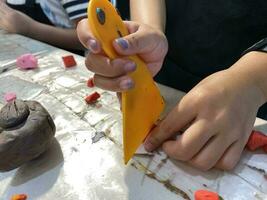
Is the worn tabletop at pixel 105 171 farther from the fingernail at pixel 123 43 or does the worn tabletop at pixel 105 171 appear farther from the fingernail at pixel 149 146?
the fingernail at pixel 123 43

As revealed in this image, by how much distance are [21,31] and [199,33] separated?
39 cm

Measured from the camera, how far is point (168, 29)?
58 cm

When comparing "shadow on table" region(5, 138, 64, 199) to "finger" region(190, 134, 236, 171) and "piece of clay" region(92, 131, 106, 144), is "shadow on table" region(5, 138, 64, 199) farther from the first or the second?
"finger" region(190, 134, 236, 171)

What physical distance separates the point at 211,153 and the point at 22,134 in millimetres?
189

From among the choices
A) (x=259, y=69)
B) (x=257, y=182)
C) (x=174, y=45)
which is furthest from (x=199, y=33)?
(x=257, y=182)

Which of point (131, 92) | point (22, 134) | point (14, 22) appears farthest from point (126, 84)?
point (14, 22)

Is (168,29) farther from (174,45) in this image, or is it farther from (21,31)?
(21,31)

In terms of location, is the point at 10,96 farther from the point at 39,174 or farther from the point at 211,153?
the point at 211,153

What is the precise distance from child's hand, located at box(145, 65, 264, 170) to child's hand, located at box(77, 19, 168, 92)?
0.06 metres

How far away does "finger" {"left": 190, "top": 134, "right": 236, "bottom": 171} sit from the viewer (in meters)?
0.35

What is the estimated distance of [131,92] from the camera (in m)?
0.35

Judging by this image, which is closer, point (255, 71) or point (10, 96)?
point (255, 71)

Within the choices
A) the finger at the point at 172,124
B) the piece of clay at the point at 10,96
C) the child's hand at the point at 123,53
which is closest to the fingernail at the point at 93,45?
the child's hand at the point at 123,53

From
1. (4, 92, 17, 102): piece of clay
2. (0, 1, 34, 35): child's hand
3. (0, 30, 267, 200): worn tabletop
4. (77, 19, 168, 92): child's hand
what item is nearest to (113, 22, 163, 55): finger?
(77, 19, 168, 92): child's hand
